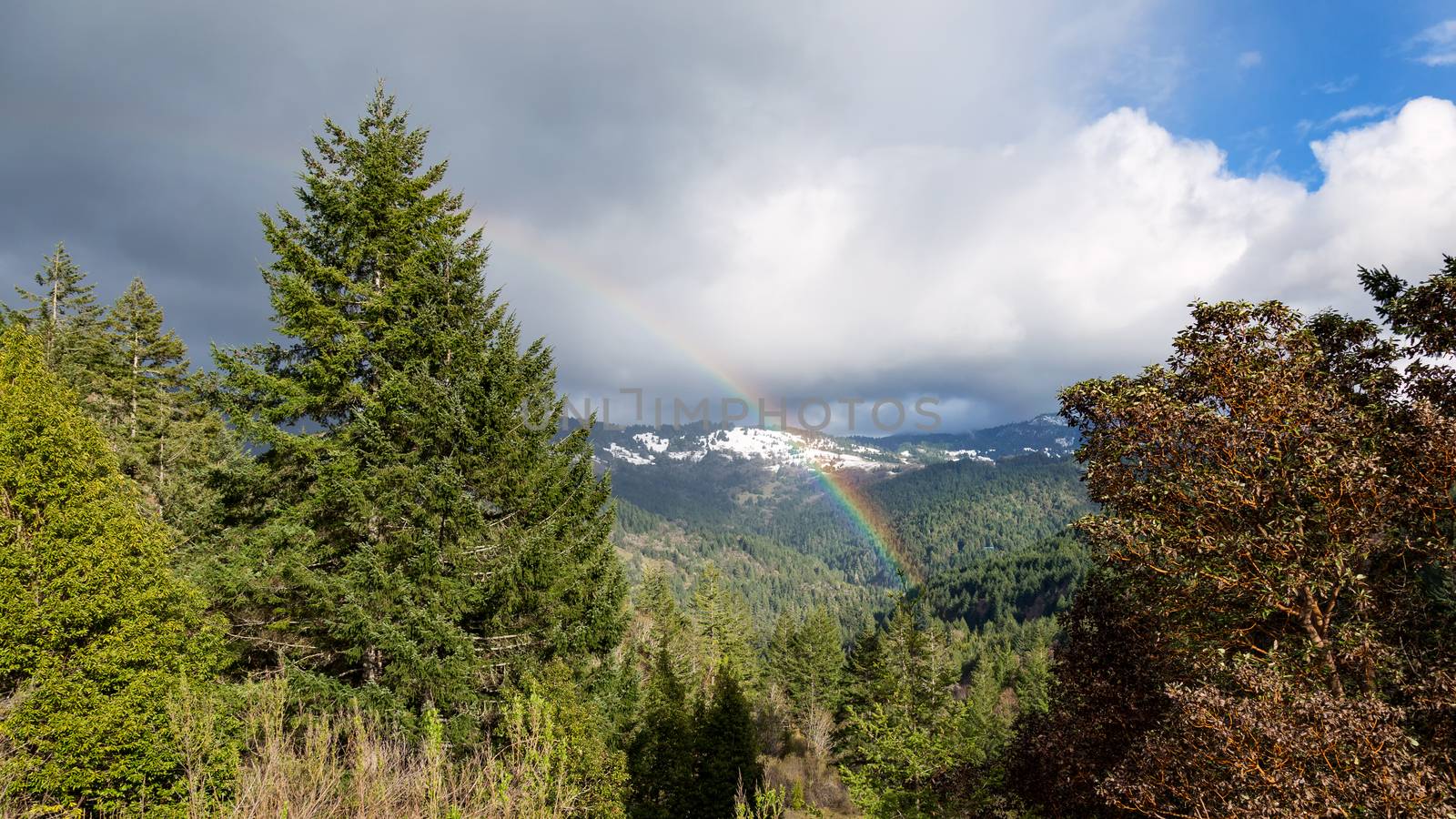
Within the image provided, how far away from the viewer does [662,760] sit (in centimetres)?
2069

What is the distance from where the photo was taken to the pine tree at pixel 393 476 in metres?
11.5

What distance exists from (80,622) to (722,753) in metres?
18.6

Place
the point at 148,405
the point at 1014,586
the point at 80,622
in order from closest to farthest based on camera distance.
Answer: the point at 80,622 → the point at 148,405 → the point at 1014,586

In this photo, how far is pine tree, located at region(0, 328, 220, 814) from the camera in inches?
409

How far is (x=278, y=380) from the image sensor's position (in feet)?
39.2

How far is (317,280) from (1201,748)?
16.9m

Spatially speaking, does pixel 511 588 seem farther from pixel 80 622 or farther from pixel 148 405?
pixel 148 405

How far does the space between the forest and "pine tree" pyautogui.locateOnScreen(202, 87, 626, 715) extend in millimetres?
85

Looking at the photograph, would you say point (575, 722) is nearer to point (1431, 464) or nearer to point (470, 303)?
point (470, 303)

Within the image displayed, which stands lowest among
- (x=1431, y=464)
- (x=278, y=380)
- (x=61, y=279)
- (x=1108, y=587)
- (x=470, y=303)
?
(x=1108, y=587)

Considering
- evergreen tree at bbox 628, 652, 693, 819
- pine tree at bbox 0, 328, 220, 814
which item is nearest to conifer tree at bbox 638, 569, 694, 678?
evergreen tree at bbox 628, 652, 693, 819

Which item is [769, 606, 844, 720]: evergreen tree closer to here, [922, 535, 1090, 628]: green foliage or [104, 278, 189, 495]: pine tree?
[104, 278, 189, 495]: pine tree

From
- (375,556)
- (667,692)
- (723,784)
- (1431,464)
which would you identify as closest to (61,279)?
(375,556)

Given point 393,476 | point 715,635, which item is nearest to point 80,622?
point 393,476
